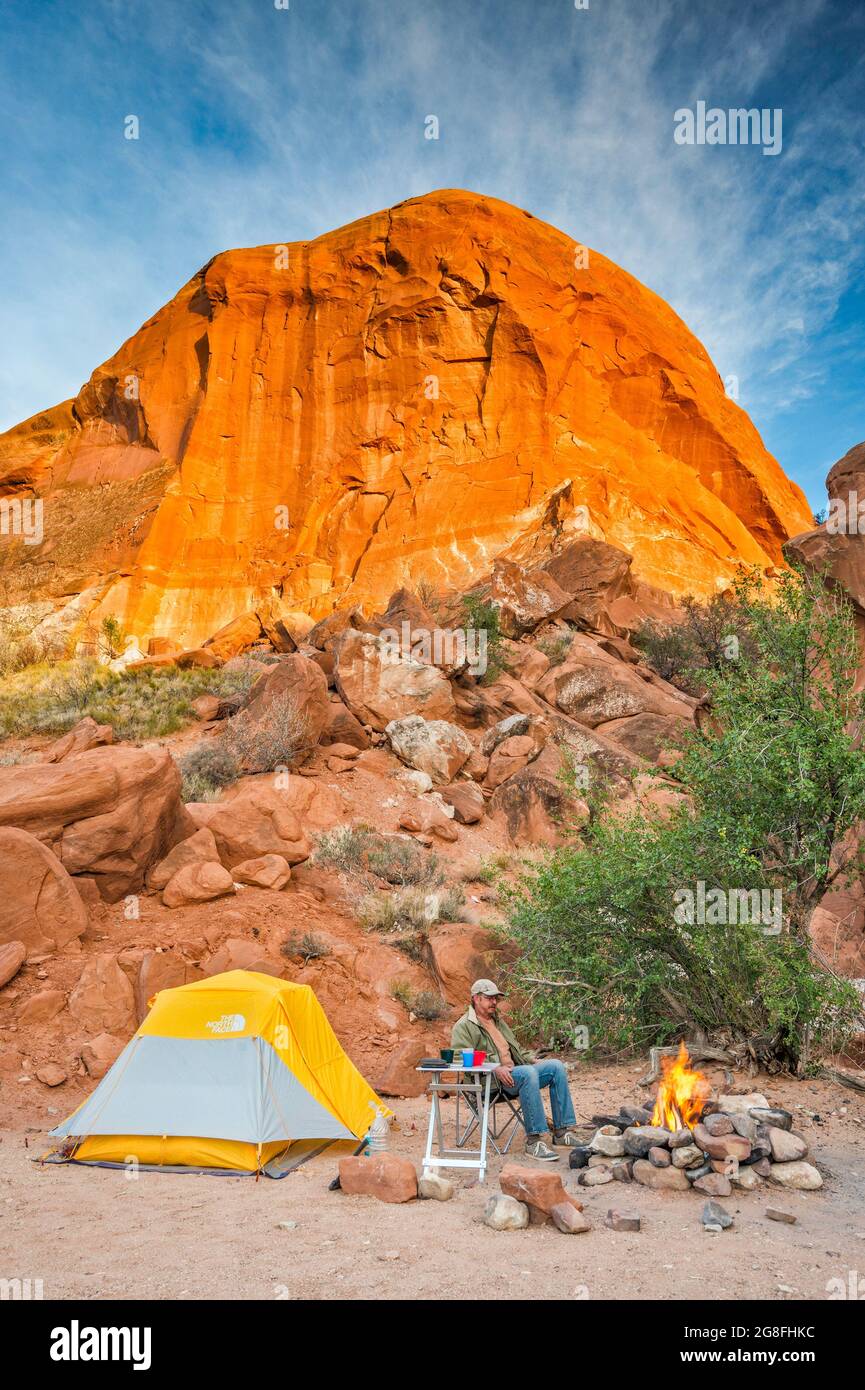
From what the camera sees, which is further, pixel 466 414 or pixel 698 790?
pixel 466 414

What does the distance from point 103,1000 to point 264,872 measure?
3.23 meters

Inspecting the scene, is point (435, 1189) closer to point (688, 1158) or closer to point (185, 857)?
point (688, 1158)

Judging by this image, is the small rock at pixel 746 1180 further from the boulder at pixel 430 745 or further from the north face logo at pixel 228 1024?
the boulder at pixel 430 745

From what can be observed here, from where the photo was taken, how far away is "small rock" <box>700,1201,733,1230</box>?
14.7ft

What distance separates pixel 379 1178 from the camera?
539 centimetres

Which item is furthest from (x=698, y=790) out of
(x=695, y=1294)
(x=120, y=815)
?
(x=120, y=815)

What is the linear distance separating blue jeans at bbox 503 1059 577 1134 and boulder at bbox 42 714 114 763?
11515mm

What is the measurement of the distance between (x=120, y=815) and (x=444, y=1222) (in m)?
7.85

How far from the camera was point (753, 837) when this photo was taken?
734cm

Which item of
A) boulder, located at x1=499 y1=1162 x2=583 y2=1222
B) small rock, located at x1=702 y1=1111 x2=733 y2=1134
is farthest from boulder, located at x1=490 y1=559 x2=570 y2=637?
boulder, located at x1=499 y1=1162 x2=583 y2=1222

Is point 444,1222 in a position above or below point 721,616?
below

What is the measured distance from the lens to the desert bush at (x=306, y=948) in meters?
10.8

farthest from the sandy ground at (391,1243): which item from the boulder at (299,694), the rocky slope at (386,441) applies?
the rocky slope at (386,441)

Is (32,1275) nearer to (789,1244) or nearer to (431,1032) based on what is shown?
(789,1244)
